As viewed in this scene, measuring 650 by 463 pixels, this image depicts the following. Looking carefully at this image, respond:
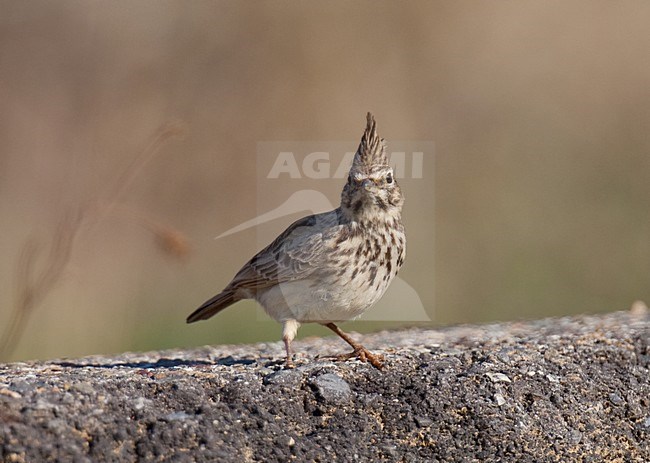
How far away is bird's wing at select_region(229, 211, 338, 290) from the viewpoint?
250 inches

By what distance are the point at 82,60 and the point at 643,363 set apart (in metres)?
7.56

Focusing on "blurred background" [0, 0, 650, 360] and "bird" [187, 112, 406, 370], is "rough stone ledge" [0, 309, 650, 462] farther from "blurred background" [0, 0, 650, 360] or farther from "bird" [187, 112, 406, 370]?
"blurred background" [0, 0, 650, 360]

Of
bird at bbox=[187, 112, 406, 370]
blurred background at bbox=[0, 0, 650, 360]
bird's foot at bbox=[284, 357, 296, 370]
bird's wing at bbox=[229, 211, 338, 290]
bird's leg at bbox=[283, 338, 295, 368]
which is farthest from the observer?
blurred background at bbox=[0, 0, 650, 360]

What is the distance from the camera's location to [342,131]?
11969 mm

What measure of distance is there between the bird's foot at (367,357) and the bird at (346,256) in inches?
1.5

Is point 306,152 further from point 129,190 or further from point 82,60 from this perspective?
point 82,60

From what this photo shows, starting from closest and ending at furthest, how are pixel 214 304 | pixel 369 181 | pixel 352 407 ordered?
pixel 352 407
pixel 369 181
pixel 214 304

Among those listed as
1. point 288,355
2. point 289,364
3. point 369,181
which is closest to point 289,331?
point 288,355

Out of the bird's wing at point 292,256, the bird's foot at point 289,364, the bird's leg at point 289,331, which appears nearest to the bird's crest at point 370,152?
the bird's wing at point 292,256

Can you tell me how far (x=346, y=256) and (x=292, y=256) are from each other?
0.34m

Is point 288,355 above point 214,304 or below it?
below

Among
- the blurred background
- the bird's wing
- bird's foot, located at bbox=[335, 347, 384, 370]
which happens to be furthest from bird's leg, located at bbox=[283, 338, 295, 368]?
the blurred background

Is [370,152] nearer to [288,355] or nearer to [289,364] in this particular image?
[288,355]

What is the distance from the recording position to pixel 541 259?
40.4 feet
